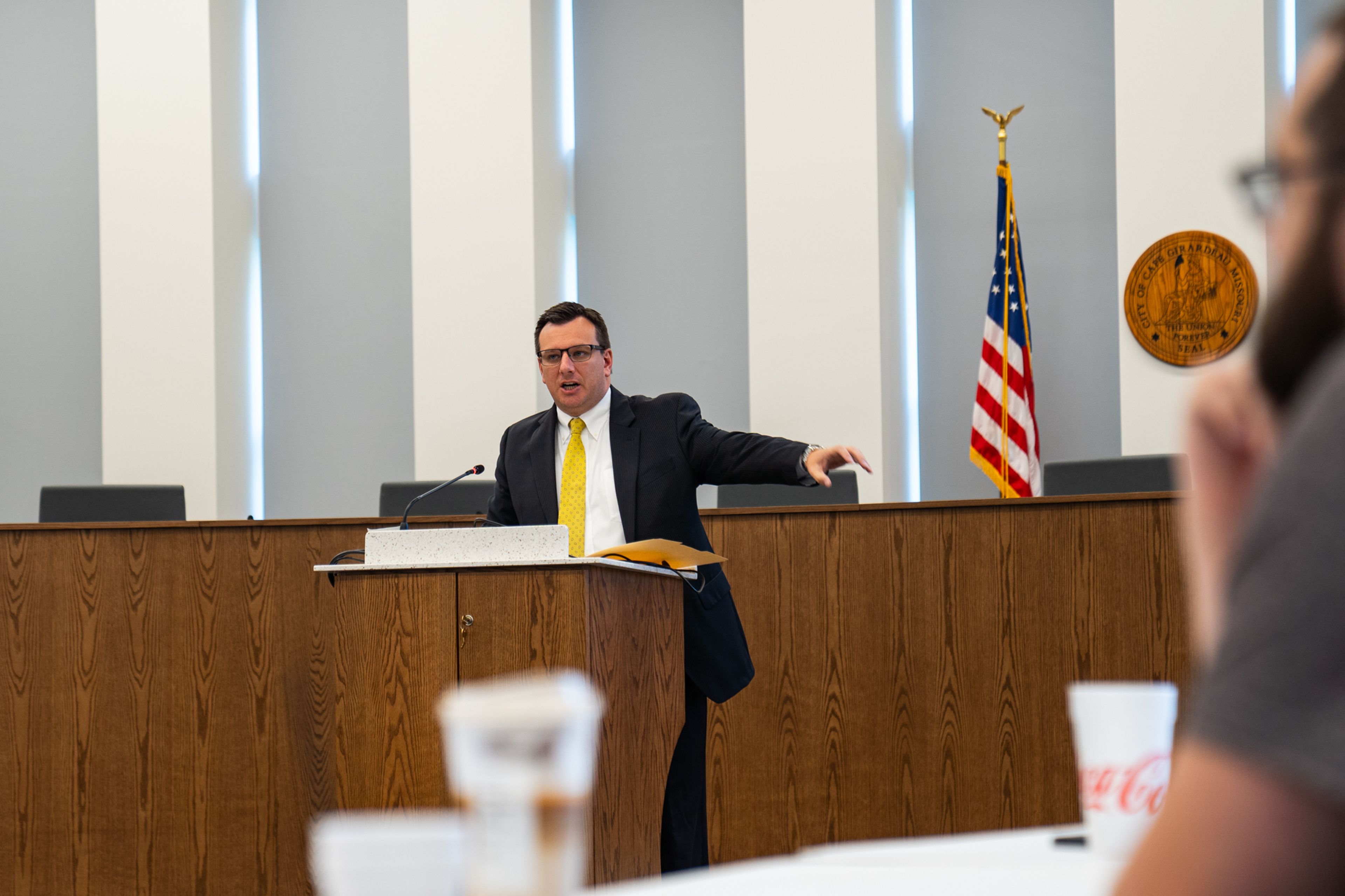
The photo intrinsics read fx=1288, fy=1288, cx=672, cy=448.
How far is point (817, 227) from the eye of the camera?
609 centimetres

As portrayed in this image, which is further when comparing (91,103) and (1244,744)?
(91,103)

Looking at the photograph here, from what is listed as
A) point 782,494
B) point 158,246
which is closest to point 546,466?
point 782,494

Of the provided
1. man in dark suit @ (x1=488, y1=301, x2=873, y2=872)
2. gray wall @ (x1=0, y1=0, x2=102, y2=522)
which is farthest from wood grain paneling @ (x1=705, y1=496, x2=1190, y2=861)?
gray wall @ (x1=0, y1=0, x2=102, y2=522)

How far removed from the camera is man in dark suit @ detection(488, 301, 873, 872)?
3230mm

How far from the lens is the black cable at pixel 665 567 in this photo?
2.83 meters

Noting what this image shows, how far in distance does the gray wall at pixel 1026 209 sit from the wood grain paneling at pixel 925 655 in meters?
2.21

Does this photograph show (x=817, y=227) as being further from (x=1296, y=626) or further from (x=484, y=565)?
(x=1296, y=626)

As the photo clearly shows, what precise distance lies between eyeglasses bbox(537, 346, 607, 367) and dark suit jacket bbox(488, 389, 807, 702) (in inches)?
5.0

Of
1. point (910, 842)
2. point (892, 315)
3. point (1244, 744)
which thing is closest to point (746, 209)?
point (892, 315)

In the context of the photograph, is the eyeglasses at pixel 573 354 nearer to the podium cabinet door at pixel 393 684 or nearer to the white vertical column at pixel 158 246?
the podium cabinet door at pixel 393 684

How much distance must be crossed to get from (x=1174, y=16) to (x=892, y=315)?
179 centimetres

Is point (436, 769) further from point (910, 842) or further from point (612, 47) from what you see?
point (612, 47)

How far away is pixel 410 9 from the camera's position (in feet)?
21.5

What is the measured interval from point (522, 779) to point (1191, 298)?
5.65 metres
